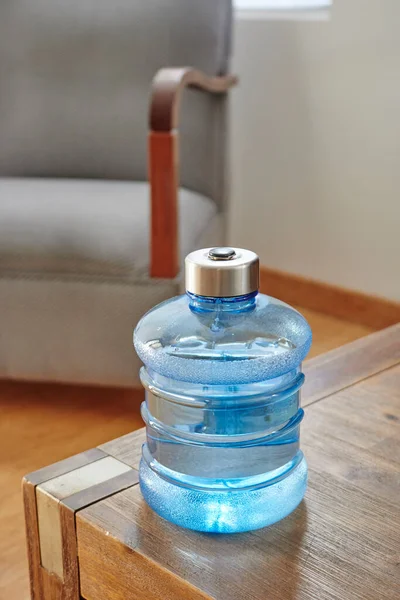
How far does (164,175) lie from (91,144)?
→ 559 mm

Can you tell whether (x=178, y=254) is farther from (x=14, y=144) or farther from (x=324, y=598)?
(x=324, y=598)

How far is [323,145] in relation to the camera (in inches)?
88.1

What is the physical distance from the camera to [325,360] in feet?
2.94

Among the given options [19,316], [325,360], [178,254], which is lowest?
[19,316]

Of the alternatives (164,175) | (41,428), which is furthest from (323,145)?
(41,428)

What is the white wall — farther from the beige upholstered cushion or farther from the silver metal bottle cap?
the silver metal bottle cap

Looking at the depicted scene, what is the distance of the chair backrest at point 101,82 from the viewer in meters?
1.93

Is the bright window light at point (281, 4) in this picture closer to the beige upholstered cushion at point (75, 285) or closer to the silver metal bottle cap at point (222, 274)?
the beige upholstered cushion at point (75, 285)

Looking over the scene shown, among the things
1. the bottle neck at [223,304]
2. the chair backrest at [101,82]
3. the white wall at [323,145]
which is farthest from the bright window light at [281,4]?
the bottle neck at [223,304]

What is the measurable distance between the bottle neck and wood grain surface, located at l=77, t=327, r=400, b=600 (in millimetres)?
165

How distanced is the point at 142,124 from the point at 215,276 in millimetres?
1444

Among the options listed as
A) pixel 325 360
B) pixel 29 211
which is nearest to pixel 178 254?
pixel 29 211

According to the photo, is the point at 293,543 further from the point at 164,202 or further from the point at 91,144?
the point at 91,144

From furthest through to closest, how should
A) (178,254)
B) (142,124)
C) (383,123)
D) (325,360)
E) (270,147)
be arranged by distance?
(270,147)
(383,123)
(142,124)
(178,254)
(325,360)
